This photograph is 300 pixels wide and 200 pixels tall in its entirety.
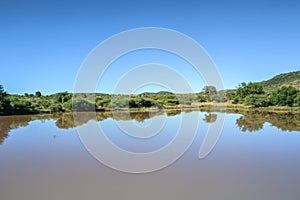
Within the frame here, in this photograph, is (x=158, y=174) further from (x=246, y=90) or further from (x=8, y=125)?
(x=246, y=90)

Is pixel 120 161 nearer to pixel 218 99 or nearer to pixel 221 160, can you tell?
pixel 221 160

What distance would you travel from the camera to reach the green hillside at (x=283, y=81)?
2980 centimetres

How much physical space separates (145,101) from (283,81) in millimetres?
20366

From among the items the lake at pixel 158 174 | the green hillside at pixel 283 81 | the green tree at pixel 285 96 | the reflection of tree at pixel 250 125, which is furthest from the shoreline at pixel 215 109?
the lake at pixel 158 174

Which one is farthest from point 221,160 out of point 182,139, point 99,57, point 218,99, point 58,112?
point 218,99

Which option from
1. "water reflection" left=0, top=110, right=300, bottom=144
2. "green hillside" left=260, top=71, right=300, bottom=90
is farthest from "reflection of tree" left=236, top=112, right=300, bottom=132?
"green hillside" left=260, top=71, right=300, bottom=90

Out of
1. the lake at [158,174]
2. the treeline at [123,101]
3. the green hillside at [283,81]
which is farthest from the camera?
the green hillside at [283,81]

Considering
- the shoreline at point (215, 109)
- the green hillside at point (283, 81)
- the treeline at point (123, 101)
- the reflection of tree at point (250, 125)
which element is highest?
the green hillside at point (283, 81)

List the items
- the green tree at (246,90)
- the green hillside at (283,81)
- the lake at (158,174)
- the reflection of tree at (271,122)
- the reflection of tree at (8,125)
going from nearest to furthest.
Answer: the lake at (158,174), the reflection of tree at (8,125), the reflection of tree at (271,122), the green tree at (246,90), the green hillside at (283,81)

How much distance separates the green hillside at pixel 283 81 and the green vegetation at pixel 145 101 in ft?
30.4

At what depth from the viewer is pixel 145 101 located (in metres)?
19.3

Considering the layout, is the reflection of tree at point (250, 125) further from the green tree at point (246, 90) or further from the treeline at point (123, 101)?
the green tree at point (246, 90)

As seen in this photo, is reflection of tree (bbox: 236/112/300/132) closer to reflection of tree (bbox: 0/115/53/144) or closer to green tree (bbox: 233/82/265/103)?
reflection of tree (bbox: 0/115/53/144)

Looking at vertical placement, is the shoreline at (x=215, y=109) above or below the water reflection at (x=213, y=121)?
above
